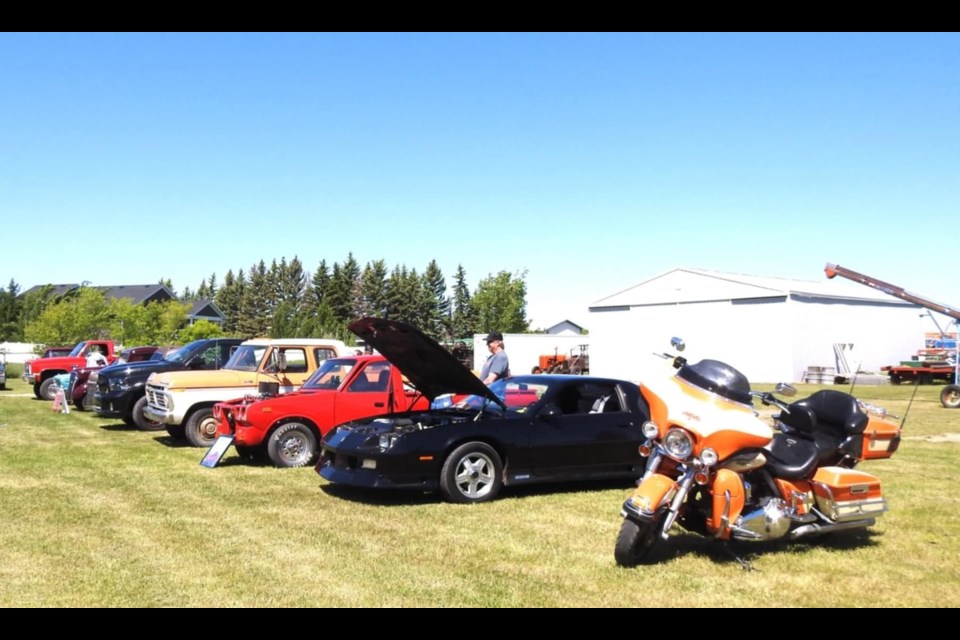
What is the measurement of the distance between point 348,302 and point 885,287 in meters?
71.2

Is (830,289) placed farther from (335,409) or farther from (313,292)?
(313,292)

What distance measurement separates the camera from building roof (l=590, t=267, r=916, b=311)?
4259 cm

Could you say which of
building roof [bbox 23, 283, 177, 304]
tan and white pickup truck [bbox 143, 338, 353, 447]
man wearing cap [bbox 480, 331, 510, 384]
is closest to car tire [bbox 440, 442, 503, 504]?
man wearing cap [bbox 480, 331, 510, 384]

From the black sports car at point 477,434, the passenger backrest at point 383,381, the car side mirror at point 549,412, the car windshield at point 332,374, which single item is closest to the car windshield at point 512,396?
the black sports car at point 477,434

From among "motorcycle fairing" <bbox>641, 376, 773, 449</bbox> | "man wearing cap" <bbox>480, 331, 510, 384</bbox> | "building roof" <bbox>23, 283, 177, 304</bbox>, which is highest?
"building roof" <bbox>23, 283, 177, 304</bbox>

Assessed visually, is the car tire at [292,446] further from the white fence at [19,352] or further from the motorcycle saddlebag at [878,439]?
the white fence at [19,352]

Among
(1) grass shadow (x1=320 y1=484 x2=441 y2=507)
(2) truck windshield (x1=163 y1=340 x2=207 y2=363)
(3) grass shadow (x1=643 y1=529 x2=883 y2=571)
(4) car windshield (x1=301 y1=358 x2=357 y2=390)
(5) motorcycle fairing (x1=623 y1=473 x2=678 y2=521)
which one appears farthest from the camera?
(2) truck windshield (x1=163 y1=340 x2=207 y2=363)

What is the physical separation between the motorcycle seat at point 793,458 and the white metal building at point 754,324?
3241 cm

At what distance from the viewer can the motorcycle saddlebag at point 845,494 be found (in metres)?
6.20

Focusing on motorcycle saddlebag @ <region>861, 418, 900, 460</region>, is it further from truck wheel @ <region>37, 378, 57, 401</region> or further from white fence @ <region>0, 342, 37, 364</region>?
white fence @ <region>0, 342, 37, 364</region>

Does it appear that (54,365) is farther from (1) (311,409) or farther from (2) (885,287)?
(2) (885,287)

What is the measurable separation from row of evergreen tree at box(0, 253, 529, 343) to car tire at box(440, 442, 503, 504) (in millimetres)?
58441
